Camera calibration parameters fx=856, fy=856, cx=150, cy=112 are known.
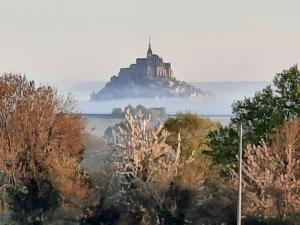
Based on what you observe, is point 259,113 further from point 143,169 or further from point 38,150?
point 38,150

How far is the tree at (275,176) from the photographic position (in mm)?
34906

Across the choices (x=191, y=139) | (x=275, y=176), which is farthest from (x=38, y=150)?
(x=275, y=176)

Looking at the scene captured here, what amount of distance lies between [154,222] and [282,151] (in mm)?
7002

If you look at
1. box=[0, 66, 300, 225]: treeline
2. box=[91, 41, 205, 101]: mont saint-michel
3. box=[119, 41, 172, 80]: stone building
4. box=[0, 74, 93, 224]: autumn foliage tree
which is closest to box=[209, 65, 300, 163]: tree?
box=[0, 66, 300, 225]: treeline

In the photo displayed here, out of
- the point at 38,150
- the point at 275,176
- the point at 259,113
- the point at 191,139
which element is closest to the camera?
the point at 275,176

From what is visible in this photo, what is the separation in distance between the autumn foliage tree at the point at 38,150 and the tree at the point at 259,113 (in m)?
7.18

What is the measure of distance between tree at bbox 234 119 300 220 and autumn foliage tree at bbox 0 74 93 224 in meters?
10.2

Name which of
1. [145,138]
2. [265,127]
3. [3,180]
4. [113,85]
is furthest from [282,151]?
[113,85]

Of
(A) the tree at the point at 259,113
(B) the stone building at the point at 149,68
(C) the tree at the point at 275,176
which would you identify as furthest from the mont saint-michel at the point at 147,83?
(C) the tree at the point at 275,176

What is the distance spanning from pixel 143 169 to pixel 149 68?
82031 mm

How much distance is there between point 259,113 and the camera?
138 feet

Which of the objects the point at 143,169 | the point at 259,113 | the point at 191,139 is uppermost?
the point at 259,113

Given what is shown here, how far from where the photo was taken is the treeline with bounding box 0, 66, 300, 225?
36188 mm

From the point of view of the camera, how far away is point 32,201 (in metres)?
43.8
